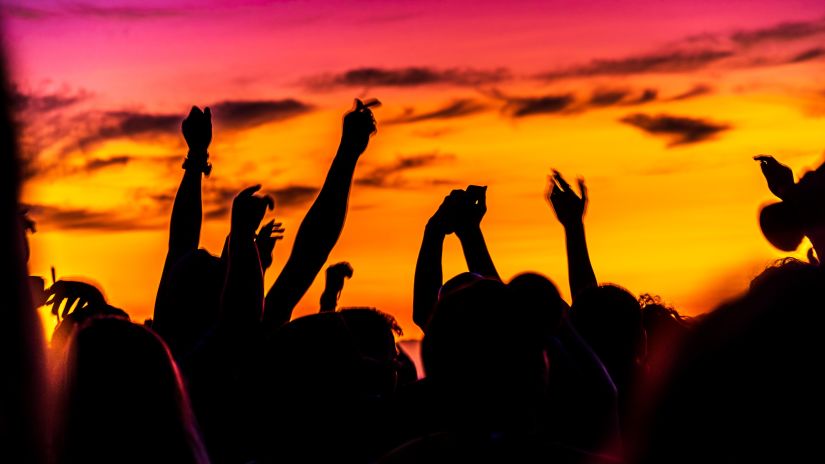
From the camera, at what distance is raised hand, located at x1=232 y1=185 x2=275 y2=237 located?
3662 millimetres

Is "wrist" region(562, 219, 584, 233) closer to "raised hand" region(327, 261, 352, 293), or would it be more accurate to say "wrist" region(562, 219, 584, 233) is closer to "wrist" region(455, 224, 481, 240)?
"wrist" region(455, 224, 481, 240)

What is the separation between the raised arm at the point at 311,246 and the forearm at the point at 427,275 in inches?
43.9

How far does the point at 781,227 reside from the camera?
4.53 m

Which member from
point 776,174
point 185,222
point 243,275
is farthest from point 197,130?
point 776,174

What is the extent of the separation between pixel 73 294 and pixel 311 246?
213 centimetres

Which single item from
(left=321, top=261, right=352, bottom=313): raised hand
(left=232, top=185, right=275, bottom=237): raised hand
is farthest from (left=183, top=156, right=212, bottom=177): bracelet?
(left=321, top=261, right=352, bottom=313): raised hand

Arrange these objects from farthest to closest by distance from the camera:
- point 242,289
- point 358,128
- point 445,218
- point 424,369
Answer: point 445,218, point 358,128, point 242,289, point 424,369

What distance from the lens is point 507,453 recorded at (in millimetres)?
2467

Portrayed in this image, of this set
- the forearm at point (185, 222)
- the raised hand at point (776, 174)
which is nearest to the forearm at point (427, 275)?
the forearm at point (185, 222)

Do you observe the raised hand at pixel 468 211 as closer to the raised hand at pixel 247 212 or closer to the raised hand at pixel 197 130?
the raised hand at pixel 197 130

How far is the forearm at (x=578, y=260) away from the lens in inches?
217

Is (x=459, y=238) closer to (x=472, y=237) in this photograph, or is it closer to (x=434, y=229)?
(x=472, y=237)

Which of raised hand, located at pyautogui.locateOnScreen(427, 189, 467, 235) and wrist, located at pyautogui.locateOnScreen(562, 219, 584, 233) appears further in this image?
wrist, located at pyautogui.locateOnScreen(562, 219, 584, 233)

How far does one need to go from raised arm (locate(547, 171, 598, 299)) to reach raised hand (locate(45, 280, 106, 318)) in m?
2.72
